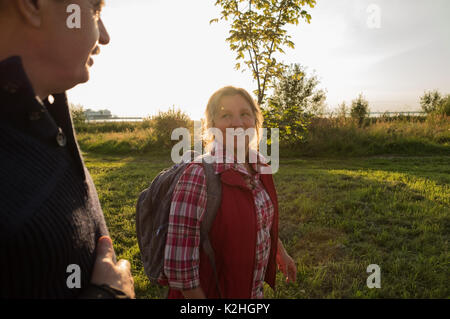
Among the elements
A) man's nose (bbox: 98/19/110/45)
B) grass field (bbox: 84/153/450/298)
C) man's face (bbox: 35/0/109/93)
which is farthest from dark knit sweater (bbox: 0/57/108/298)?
grass field (bbox: 84/153/450/298)

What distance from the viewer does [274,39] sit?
435cm

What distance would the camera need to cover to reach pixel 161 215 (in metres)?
1.80

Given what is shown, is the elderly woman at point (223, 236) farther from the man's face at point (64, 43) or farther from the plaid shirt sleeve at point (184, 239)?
the man's face at point (64, 43)

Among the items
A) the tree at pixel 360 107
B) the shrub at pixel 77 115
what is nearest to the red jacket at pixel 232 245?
the tree at pixel 360 107

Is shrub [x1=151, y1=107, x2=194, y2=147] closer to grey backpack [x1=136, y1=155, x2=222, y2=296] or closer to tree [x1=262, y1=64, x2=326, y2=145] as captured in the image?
tree [x1=262, y1=64, x2=326, y2=145]

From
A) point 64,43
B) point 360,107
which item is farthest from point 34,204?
point 360,107

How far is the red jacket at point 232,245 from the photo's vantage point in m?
1.63

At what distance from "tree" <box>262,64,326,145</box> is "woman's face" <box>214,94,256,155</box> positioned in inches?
87.5

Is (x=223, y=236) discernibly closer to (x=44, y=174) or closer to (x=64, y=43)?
(x=44, y=174)

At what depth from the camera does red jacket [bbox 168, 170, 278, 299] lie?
5.36 ft

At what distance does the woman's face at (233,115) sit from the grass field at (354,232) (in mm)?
2113

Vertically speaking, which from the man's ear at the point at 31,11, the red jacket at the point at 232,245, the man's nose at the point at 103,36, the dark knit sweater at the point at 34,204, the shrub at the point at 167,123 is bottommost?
the red jacket at the point at 232,245

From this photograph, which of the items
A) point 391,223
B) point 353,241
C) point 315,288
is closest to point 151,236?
point 315,288

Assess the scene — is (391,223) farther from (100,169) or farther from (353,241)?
(100,169)
